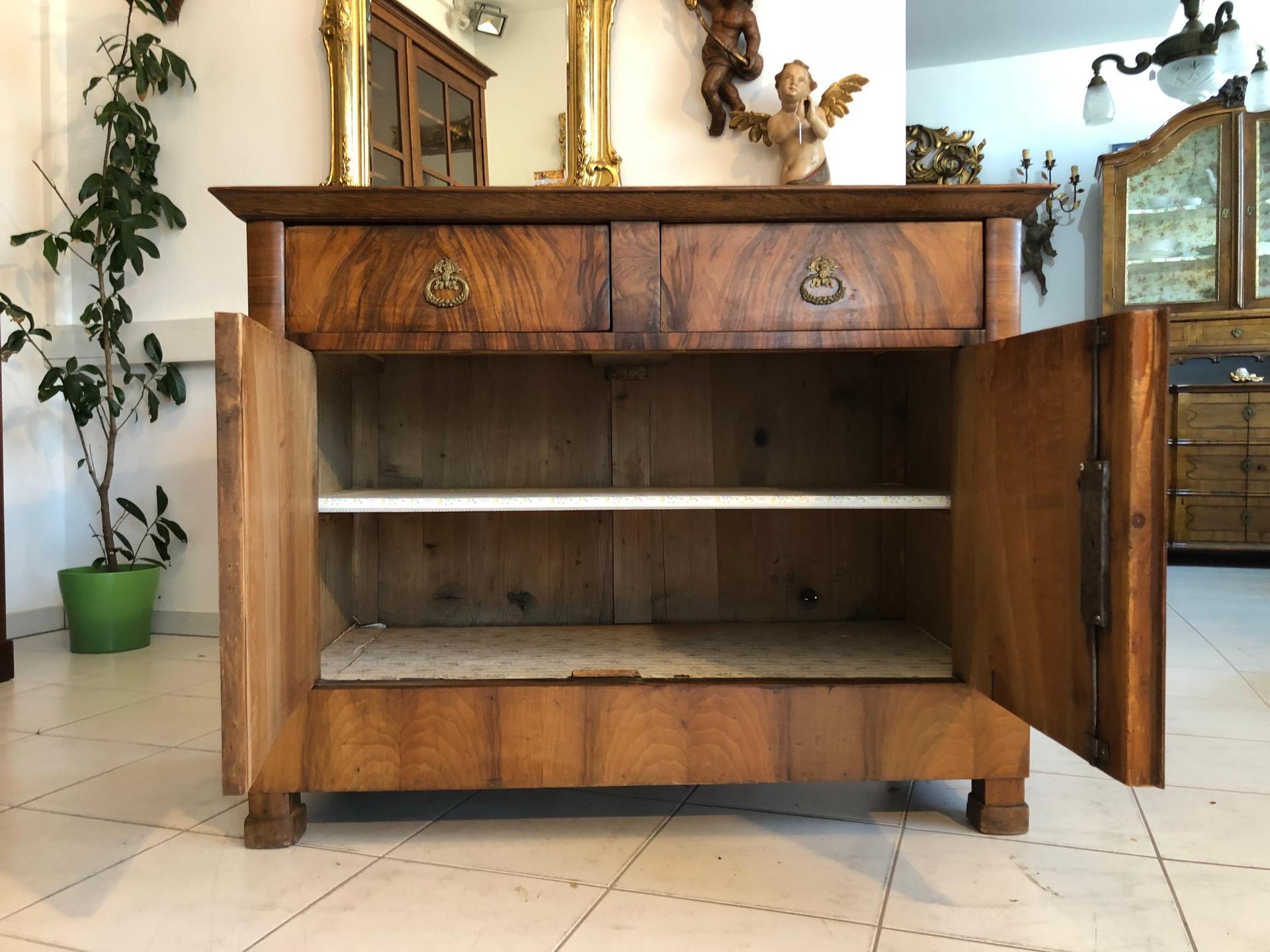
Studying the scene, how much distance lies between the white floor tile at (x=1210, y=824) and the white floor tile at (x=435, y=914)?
0.78m

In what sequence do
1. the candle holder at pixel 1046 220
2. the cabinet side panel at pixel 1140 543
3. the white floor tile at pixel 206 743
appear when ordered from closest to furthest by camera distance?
the cabinet side panel at pixel 1140 543
the white floor tile at pixel 206 743
the candle holder at pixel 1046 220

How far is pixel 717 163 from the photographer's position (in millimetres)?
1769

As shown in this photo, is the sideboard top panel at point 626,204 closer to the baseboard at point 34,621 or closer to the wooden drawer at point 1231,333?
the baseboard at point 34,621

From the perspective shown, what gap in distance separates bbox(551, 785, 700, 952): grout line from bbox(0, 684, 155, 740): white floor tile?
42.4 inches

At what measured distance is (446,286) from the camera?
117 cm

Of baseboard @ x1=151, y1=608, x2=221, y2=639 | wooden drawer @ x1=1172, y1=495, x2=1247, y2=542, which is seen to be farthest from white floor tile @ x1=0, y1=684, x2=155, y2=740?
wooden drawer @ x1=1172, y1=495, x2=1247, y2=542

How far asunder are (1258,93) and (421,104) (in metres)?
3.79

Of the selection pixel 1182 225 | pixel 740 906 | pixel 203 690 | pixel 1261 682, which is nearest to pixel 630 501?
pixel 740 906

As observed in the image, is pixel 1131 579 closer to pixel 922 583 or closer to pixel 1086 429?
pixel 1086 429

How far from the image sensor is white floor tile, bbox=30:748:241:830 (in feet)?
4.19

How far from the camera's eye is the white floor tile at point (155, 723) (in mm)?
1641

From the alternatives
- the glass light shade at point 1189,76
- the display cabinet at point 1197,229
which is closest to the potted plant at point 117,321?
the glass light shade at point 1189,76

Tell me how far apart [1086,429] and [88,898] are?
1231 millimetres

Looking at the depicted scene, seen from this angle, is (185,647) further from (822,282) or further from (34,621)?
(822,282)
